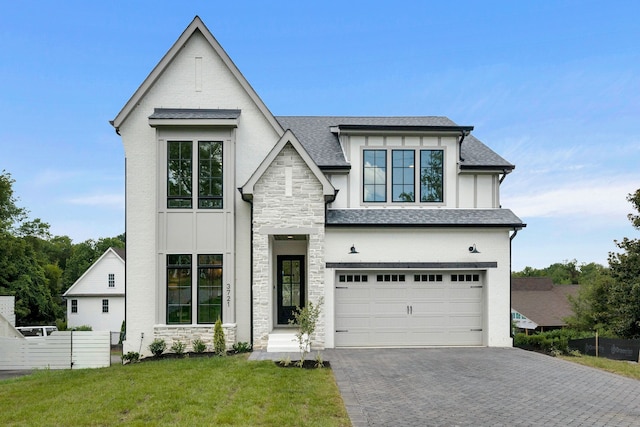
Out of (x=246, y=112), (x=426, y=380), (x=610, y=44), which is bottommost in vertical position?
(x=426, y=380)

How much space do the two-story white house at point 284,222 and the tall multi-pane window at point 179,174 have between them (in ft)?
0.11

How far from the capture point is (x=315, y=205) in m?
14.5

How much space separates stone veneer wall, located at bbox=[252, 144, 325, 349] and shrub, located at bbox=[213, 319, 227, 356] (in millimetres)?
1459

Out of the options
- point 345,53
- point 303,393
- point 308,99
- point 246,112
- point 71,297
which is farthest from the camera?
point 71,297

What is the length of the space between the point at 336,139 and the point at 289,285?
587 cm

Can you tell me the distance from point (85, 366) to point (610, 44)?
934 inches

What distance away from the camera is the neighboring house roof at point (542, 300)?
42.0 meters

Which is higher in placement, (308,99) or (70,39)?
(70,39)

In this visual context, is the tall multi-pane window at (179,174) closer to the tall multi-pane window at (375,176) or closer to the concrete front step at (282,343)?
the concrete front step at (282,343)

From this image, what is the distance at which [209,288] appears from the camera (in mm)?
14773

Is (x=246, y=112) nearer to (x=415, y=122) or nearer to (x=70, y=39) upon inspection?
(x=415, y=122)

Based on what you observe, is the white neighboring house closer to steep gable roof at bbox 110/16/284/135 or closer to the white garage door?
steep gable roof at bbox 110/16/284/135

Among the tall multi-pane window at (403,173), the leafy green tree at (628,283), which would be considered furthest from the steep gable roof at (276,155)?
the leafy green tree at (628,283)

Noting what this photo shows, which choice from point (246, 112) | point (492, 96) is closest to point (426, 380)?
point (246, 112)
